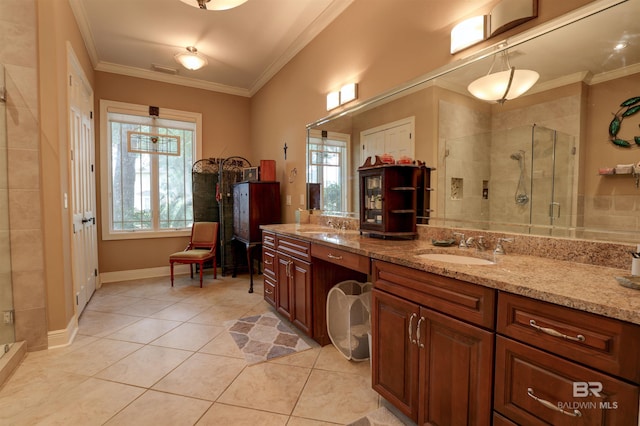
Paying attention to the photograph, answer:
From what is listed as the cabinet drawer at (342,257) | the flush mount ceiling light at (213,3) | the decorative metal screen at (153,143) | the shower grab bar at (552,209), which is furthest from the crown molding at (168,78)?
the shower grab bar at (552,209)

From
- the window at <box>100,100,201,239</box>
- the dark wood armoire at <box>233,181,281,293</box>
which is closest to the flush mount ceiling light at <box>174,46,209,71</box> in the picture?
the window at <box>100,100,201,239</box>

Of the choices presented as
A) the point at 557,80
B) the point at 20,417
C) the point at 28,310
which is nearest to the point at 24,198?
the point at 28,310

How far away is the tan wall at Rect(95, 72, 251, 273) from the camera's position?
4133 mm

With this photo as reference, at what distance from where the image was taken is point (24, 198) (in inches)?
86.4

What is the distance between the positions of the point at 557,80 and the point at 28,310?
3696 millimetres

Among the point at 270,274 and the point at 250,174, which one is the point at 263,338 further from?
the point at 250,174

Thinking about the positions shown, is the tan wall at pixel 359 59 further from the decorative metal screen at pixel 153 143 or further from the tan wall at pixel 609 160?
the decorative metal screen at pixel 153 143

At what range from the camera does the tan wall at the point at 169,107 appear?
13.6 feet

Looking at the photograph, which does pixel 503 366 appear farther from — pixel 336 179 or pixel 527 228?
pixel 336 179

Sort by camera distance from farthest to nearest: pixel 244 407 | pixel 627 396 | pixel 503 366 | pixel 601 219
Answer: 1. pixel 244 407
2. pixel 601 219
3. pixel 503 366
4. pixel 627 396

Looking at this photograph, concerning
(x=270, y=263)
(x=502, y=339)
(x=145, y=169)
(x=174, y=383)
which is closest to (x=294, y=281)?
(x=270, y=263)

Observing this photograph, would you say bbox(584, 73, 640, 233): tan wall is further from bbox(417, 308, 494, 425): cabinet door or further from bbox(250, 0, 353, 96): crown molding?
bbox(250, 0, 353, 96): crown molding

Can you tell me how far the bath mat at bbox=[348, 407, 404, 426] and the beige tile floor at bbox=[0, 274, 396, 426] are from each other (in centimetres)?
5

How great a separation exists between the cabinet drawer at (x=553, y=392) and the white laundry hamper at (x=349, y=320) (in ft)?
3.53
